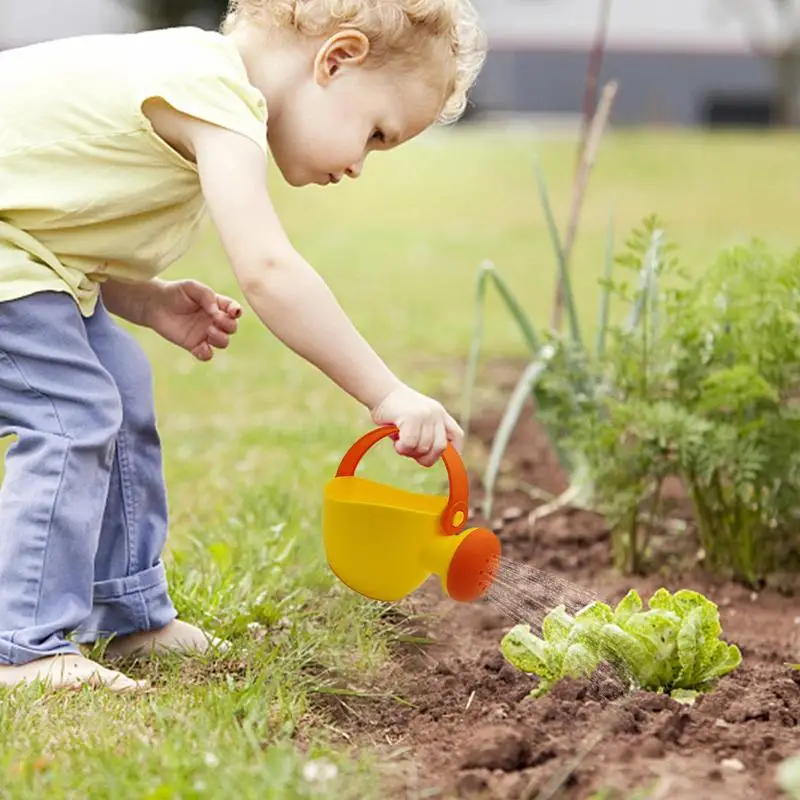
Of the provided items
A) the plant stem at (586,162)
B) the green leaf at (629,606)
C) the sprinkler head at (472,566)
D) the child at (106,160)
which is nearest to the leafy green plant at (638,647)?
the green leaf at (629,606)

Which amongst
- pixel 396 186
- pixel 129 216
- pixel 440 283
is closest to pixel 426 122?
pixel 129 216

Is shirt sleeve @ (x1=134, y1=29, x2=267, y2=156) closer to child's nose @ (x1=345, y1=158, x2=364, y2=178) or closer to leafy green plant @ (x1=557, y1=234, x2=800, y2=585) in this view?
child's nose @ (x1=345, y1=158, x2=364, y2=178)

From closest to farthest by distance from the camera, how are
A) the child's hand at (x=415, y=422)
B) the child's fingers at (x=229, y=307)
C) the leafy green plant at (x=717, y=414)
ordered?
the child's hand at (x=415, y=422) → the child's fingers at (x=229, y=307) → the leafy green plant at (x=717, y=414)

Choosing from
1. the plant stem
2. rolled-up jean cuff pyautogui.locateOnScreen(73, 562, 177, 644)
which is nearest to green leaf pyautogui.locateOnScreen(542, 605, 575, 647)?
rolled-up jean cuff pyautogui.locateOnScreen(73, 562, 177, 644)

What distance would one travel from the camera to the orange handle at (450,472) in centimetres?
207

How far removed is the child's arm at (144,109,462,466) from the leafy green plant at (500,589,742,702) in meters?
0.38

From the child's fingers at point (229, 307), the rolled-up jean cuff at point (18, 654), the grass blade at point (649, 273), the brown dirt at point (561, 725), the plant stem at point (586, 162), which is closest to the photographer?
the brown dirt at point (561, 725)

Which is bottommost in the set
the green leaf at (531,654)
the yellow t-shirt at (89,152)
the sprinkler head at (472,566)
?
the green leaf at (531,654)

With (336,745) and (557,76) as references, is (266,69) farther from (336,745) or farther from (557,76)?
(557,76)

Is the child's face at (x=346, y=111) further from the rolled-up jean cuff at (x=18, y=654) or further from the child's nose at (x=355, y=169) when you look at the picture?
the rolled-up jean cuff at (x=18, y=654)

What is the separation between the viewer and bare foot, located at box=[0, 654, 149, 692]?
2.17 metres

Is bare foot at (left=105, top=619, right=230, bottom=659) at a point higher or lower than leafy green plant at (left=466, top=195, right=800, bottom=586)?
lower

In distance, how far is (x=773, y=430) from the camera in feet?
9.46

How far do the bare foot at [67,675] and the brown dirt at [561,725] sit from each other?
345 mm
